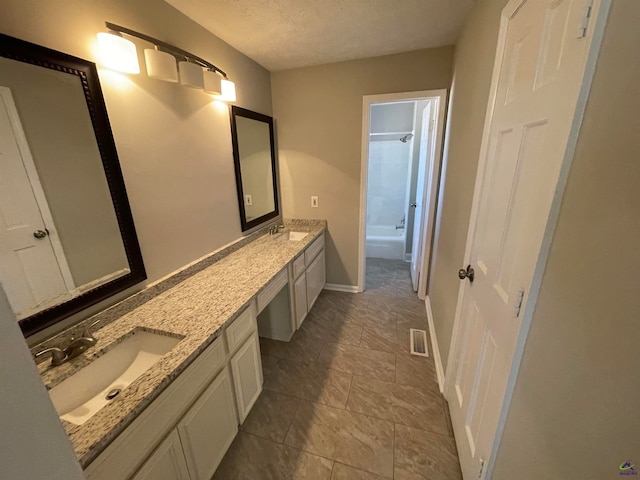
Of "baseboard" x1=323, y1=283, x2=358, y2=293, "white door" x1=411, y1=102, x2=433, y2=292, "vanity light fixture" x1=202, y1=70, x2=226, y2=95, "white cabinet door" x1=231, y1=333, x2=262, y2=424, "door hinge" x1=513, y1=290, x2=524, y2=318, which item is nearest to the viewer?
"door hinge" x1=513, y1=290, x2=524, y2=318

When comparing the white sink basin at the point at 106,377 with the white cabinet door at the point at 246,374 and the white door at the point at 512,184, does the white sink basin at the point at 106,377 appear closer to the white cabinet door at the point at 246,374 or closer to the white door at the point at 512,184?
the white cabinet door at the point at 246,374

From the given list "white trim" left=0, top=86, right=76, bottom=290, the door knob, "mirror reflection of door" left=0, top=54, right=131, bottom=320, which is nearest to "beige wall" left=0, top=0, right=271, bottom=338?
"mirror reflection of door" left=0, top=54, right=131, bottom=320

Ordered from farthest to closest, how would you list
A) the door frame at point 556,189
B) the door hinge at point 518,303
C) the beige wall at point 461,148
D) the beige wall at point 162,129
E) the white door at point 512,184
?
the beige wall at point 461,148 → the beige wall at point 162,129 → the door hinge at point 518,303 → the white door at point 512,184 → the door frame at point 556,189

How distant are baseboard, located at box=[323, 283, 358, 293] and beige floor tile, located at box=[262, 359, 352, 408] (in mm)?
1229

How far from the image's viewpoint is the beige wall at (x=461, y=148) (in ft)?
4.28

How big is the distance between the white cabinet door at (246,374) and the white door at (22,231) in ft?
2.79

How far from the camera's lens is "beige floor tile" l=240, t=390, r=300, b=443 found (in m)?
1.56

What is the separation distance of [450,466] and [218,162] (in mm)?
2382

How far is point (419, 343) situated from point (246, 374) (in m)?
1.52

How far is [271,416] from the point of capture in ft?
5.41

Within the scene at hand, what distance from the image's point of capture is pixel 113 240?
1.25m

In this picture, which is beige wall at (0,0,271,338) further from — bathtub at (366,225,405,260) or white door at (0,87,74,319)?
bathtub at (366,225,405,260)

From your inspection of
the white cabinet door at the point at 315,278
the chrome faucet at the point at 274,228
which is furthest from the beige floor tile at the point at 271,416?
the chrome faucet at the point at 274,228

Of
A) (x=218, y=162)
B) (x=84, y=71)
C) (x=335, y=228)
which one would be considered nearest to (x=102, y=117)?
(x=84, y=71)
